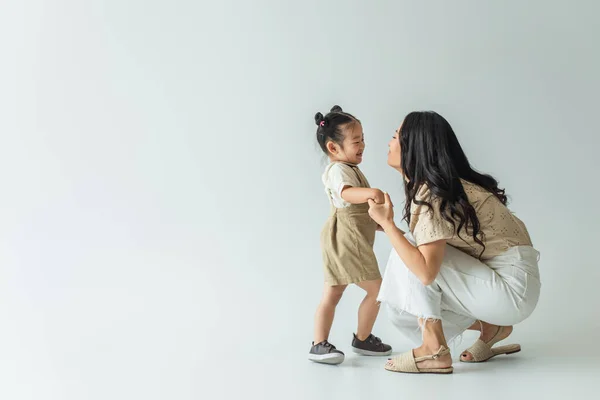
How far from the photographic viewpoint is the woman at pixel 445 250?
2.50m

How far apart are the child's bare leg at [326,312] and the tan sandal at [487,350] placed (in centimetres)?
48

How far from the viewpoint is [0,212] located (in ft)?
15.7

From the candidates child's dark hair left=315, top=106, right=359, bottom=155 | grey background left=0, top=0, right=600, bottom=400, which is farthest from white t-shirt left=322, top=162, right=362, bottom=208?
grey background left=0, top=0, right=600, bottom=400

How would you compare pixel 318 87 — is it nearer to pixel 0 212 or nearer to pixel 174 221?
pixel 174 221

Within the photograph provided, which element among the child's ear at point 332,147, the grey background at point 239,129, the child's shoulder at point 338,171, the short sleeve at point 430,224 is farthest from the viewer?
the grey background at point 239,129

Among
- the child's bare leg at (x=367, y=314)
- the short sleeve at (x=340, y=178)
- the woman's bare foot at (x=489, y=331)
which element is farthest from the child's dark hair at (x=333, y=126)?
the woman's bare foot at (x=489, y=331)

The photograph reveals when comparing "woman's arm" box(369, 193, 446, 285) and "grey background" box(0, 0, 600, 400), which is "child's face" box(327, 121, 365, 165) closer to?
"woman's arm" box(369, 193, 446, 285)

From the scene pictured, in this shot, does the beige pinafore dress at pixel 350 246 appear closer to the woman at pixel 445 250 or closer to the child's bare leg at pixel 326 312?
the child's bare leg at pixel 326 312

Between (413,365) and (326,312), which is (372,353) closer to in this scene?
(326,312)

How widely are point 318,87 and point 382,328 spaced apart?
65.7 inches

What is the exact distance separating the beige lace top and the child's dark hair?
48 cm

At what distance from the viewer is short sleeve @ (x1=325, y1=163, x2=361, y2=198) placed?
→ 111 inches

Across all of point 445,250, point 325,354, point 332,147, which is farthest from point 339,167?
point 325,354

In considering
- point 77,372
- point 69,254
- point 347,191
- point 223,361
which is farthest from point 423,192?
point 69,254
